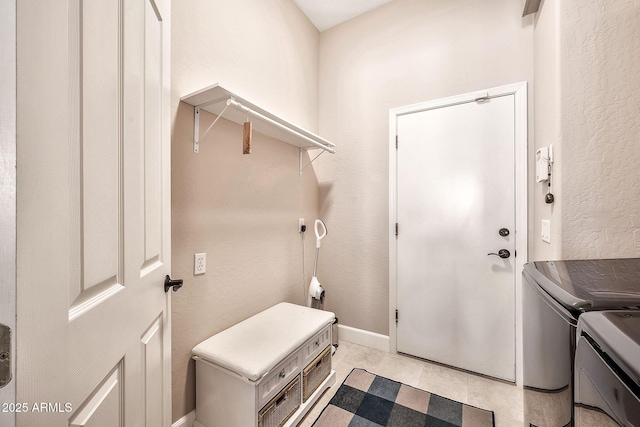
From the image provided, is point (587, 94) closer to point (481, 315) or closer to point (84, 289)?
point (481, 315)

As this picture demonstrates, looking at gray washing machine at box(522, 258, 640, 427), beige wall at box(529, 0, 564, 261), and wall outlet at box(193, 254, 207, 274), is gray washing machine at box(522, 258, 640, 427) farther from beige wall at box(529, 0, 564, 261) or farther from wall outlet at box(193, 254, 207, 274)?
wall outlet at box(193, 254, 207, 274)

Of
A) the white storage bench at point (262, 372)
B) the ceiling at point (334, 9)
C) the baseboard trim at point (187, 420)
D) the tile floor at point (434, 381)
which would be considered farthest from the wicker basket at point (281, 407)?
the ceiling at point (334, 9)

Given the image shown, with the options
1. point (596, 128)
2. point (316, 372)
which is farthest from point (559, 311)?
point (316, 372)

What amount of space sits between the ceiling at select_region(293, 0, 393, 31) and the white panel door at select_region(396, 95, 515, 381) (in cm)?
109

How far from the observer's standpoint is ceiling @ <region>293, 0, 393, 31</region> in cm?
224

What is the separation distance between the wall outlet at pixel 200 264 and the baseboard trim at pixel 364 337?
5.01 feet

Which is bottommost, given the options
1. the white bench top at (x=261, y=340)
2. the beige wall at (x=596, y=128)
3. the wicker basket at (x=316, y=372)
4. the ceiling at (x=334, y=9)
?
the wicker basket at (x=316, y=372)

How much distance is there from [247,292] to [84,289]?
1279 mm

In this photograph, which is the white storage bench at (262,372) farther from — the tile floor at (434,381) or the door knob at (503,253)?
the door knob at (503,253)

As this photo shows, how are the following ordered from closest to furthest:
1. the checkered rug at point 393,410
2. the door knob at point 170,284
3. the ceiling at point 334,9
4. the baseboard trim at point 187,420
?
the door knob at point 170,284
the baseboard trim at point 187,420
the checkered rug at point 393,410
the ceiling at point 334,9

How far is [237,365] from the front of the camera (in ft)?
3.92

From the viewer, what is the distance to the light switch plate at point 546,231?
1386mm

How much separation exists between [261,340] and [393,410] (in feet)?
3.09

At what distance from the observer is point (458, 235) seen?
1.96m
